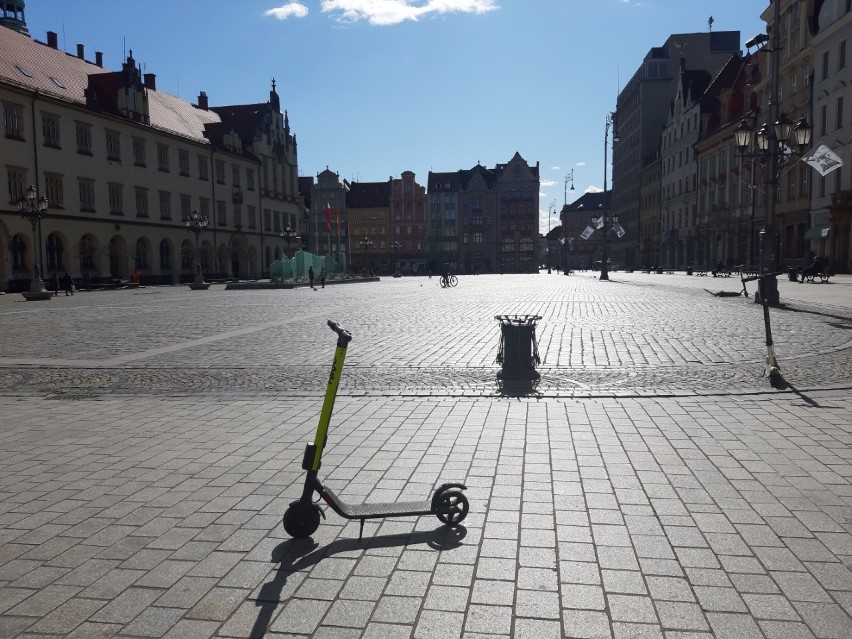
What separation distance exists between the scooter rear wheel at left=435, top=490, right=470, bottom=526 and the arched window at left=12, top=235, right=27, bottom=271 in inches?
1636

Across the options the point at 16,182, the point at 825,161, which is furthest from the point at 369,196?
the point at 825,161

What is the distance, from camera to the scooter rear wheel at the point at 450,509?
12.7 ft

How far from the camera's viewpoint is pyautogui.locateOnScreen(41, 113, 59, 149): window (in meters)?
39.7

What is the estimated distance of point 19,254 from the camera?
125ft

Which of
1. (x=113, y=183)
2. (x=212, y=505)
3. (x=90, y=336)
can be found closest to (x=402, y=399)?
(x=212, y=505)

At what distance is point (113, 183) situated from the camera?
152ft

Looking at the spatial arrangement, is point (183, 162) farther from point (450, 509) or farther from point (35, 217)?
point (450, 509)

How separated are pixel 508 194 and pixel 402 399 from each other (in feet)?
337

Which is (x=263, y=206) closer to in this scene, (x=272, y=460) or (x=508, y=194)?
(x=508, y=194)

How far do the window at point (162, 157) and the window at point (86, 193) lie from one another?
8.35m

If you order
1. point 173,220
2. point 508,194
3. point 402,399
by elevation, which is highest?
point 508,194

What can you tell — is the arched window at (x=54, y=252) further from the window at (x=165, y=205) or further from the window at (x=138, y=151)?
the window at (x=165, y=205)

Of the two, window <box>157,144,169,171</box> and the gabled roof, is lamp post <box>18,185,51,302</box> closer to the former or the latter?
window <box>157,144,169,171</box>

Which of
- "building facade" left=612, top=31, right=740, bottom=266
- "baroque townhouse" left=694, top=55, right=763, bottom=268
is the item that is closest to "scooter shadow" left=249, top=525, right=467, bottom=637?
"baroque townhouse" left=694, top=55, right=763, bottom=268
